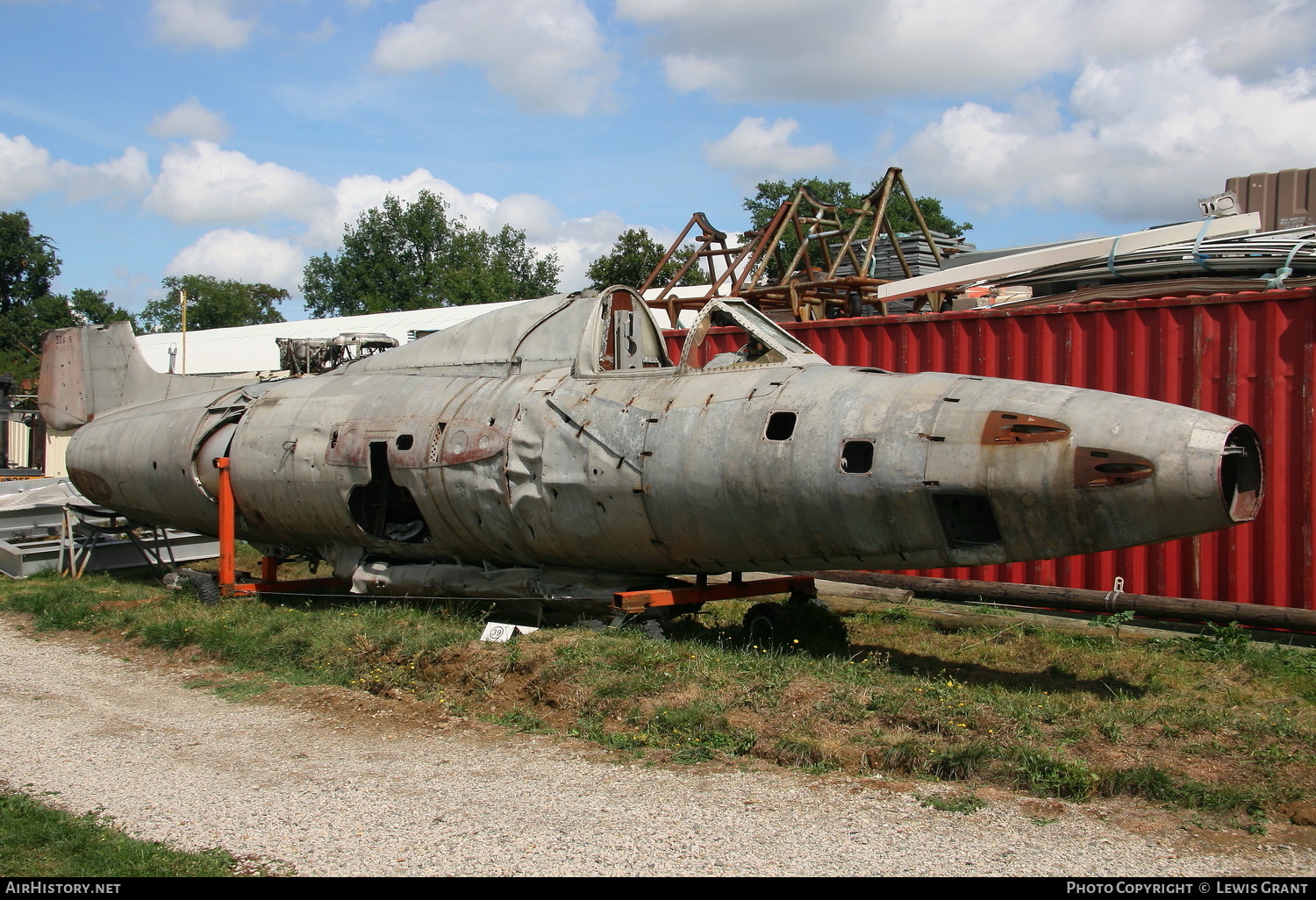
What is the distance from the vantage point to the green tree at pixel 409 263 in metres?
90.7

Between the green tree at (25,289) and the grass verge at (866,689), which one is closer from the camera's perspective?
the grass verge at (866,689)

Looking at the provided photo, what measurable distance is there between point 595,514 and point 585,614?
49.1 inches

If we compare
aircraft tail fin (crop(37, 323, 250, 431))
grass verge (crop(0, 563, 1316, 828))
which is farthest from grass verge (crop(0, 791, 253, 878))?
aircraft tail fin (crop(37, 323, 250, 431))

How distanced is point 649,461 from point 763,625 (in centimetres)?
211

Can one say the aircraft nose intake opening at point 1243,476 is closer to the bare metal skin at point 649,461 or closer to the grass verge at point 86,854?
the bare metal skin at point 649,461

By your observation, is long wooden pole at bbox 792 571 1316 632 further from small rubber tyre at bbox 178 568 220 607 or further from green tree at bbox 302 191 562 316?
green tree at bbox 302 191 562 316

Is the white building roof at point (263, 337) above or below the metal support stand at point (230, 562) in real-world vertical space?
above

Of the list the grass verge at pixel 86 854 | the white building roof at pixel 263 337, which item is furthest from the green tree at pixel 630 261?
the grass verge at pixel 86 854

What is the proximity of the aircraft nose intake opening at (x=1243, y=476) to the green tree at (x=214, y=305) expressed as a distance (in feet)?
295

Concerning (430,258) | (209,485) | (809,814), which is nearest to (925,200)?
(430,258)

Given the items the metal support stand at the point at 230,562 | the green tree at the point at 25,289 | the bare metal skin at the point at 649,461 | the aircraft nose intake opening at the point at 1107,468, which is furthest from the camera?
the green tree at the point at 25,289

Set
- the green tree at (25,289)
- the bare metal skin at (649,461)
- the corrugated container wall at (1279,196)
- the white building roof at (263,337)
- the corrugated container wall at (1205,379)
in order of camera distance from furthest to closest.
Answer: the green tree at (25,289) → the white building roof at (263,337) → the corrugated container wall at (1279,196) → the corrugated container wall at (1205,379) → the bare metal skin at (649,461)

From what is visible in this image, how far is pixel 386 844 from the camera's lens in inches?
215
